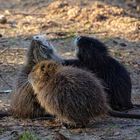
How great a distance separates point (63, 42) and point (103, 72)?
152 inches

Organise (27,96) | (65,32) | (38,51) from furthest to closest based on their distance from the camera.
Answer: (65,32) < (38,51) < (27,96)

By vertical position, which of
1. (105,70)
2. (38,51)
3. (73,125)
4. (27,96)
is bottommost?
(73,125)

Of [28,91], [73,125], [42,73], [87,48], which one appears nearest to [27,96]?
[28,91]

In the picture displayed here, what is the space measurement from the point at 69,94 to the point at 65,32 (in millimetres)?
5721

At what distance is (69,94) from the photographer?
20.9ft

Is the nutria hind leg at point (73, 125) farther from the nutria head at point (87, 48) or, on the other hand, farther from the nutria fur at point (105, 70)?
the nutria head at point (87, 48)

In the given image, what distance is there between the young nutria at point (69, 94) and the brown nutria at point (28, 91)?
323mm

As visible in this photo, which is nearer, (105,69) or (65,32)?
(105,69)

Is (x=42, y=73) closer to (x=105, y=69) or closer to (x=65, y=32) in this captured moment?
(x=105, y=69)

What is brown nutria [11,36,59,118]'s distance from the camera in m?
7.00

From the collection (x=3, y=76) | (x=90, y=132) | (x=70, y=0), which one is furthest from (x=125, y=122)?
(x=70, y=0)

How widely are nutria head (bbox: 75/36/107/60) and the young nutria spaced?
891mm

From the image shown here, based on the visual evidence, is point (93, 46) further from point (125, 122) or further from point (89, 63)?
point (125, 122)

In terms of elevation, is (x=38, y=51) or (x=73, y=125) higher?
(x=38, y=51)
